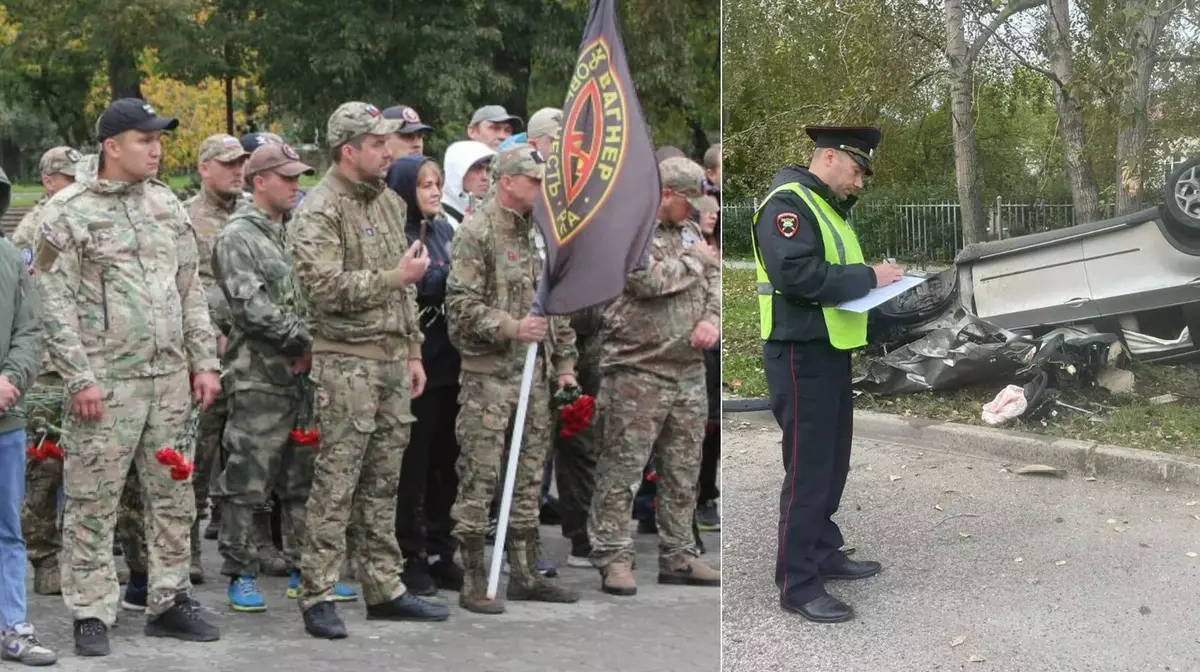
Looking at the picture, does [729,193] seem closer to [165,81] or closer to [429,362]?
[429,362]

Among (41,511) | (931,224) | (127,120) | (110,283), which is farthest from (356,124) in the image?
(931,224)

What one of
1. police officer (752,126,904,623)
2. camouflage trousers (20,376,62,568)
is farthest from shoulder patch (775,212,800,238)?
camouflage trousers (20,376,62,568)

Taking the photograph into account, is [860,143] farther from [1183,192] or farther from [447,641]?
[447,641]

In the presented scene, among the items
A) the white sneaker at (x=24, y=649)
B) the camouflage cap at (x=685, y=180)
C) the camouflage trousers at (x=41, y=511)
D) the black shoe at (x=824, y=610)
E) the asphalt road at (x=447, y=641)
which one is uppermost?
the camouflage cap at (x=685, y=180)

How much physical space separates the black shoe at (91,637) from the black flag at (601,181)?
1.80 m

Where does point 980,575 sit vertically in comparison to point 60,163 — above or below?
below

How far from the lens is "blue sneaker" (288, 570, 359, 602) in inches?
230

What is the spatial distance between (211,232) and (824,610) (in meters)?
3.95

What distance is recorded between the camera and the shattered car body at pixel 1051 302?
8.65 ft

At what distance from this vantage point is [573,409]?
6.14 m

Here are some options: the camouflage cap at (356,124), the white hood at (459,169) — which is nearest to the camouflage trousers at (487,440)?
the camouflage cap at (356,124)

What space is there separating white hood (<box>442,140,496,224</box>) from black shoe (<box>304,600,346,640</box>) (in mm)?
1990

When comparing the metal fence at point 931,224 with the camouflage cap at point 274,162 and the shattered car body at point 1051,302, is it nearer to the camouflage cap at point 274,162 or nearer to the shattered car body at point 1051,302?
the shattered car body at point 1051,302

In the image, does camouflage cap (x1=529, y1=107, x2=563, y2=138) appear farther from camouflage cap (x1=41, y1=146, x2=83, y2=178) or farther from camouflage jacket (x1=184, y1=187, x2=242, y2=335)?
camouflage cap (x1=41, y1=146, x2=83, y2=178)
